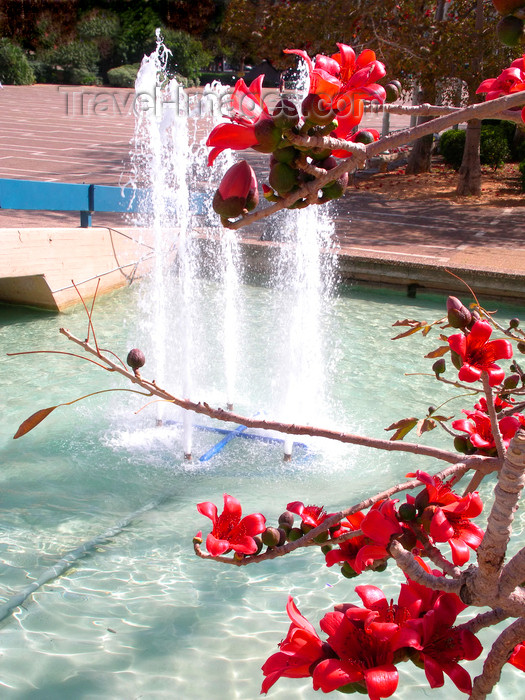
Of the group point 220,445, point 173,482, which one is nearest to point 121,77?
point 220,445

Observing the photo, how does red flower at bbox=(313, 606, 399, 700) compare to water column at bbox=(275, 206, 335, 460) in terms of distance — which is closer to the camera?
red flower at bbox=(313, 606, 399, 700)

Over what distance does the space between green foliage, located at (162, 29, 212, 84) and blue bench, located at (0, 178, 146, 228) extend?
34.1 metres

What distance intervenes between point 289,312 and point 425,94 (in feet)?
21.4

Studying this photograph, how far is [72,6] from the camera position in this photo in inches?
1335

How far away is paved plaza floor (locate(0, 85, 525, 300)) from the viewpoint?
25.4ft

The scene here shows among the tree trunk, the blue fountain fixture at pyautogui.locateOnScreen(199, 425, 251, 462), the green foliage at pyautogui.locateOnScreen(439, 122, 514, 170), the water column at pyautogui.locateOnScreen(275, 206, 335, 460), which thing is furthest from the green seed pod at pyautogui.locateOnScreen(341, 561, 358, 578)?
the green foliage at pyautogui.locateOnScreen(439, 122, 514, 170)

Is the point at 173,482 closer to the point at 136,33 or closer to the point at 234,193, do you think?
the point at 234,193

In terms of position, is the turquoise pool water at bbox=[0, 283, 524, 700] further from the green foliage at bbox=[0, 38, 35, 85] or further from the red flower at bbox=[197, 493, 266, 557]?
the green foliage at bbox=[0, 38, 35, 85]

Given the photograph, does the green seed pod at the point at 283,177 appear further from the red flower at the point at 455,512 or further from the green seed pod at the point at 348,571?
the green seed pod at the point at 348,571

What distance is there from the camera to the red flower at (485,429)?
50.3 inches

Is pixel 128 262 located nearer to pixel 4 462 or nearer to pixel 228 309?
pixel 228 309

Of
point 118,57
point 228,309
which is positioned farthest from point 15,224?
point 118,57

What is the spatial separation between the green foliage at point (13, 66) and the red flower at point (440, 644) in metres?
39.4

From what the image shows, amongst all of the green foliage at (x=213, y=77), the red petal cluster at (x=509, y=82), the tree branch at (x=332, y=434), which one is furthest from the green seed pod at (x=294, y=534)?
the green foliage at (x=213, y=77)
